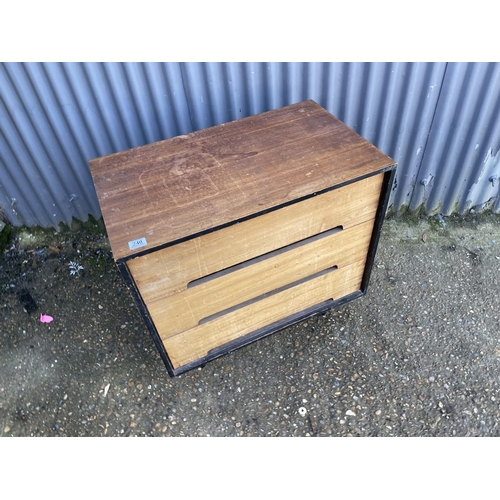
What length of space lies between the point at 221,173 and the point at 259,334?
2.28ft

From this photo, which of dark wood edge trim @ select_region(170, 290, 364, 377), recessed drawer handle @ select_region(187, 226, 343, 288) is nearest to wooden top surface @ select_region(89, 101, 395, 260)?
recessed drawer handle @ select_region(187, 226, 343, 288)

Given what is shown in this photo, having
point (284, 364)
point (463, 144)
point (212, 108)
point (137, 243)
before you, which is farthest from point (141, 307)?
point (463, 144)

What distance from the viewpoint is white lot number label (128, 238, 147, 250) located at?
3.97ft

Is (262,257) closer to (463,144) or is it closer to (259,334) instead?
(259,334)

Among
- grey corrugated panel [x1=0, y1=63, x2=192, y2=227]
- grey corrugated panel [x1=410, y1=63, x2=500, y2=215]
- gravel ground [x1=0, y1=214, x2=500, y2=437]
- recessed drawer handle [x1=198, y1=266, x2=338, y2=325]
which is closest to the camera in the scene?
recessed drawer handle [x1=198, y1=266, x2=338, y2=325]

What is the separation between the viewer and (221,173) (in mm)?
1435

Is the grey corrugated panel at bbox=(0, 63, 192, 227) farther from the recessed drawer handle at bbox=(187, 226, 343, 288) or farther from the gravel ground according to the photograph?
the recessed drawer handle at bbox=(187, 226, 343, 288)

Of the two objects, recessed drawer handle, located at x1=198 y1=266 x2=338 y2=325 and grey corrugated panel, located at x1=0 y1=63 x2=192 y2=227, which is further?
grey corrugated panel, located at x1=0 y1=63 x2=192 y2=227

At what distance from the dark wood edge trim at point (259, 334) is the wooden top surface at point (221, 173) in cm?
65

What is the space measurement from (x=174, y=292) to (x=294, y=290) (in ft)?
1.67

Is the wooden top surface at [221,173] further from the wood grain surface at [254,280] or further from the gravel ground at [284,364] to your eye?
the gravel ground at [284,364]

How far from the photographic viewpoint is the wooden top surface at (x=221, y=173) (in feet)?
4.21

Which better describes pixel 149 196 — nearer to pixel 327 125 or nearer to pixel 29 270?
pixel 327 125

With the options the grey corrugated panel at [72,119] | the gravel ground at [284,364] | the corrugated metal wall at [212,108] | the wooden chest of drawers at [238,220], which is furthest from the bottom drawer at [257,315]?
the grey corrugated panel at [72,119]
